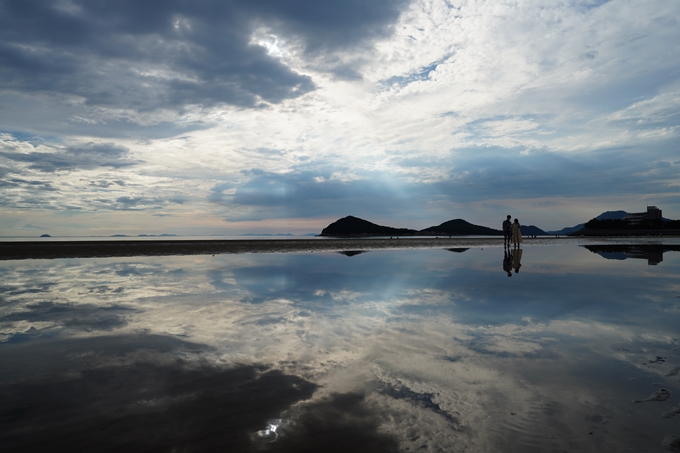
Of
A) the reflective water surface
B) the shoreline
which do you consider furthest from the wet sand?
the reflective water surface

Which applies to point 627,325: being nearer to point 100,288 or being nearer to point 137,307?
point 137,307

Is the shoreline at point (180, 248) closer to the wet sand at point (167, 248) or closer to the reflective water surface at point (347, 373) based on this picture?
the wet sand at point (167, 248)

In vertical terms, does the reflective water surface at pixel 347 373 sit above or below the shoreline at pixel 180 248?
below

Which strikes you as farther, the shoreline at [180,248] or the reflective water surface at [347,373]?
the shoreline at [180,248]

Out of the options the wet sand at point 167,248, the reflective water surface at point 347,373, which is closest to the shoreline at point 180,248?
the wet sand at point 167,248

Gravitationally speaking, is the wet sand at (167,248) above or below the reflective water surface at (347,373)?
above

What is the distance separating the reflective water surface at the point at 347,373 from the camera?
3.63 metres

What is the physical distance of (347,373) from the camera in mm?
5336

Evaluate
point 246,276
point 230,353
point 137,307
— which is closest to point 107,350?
point 230,353

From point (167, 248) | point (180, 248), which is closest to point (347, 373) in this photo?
point (180, 248)

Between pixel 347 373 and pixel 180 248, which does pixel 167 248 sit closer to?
pixel 180 248

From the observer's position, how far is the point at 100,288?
13.8 meters

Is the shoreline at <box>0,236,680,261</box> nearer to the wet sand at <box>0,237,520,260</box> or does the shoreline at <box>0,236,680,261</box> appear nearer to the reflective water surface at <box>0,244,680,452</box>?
the wet sand at <box>0,237,520,260</box>

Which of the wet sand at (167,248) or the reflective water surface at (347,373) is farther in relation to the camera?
the wet sand at (167,248)
